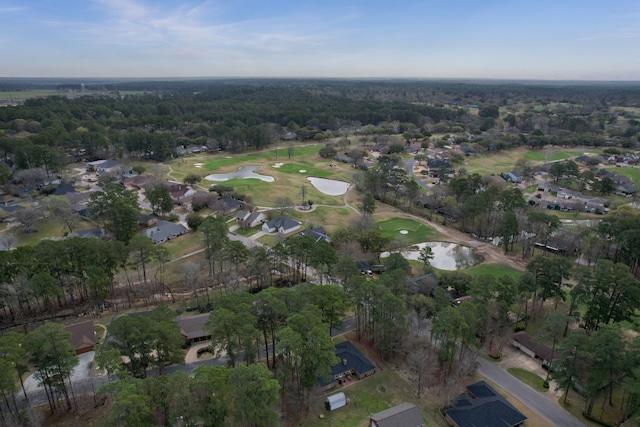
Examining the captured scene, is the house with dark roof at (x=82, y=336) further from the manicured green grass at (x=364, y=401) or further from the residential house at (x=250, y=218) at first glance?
the residential house at (x=250, y=218)

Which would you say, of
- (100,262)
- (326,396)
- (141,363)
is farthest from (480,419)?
(100,262)

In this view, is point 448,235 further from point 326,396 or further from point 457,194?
point 326,396

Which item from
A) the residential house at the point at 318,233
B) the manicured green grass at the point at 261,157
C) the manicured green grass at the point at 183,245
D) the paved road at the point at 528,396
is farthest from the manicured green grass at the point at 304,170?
the paved road at the point at 528,396

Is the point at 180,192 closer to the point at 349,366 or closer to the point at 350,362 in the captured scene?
the point at 350,362

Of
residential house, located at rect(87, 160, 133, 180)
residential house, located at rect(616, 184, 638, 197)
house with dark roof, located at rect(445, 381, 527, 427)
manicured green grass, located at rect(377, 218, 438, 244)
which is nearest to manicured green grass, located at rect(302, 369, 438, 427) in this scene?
house with dark roof, located at rect(445, 381, 527, 427)

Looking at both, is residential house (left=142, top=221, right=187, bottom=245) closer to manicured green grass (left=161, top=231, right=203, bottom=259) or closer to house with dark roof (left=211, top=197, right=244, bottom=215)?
manicured green grass (left=161, top=231, right=203, bottom=259)

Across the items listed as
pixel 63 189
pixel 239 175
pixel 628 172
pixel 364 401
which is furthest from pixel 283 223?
pixel 628 172
